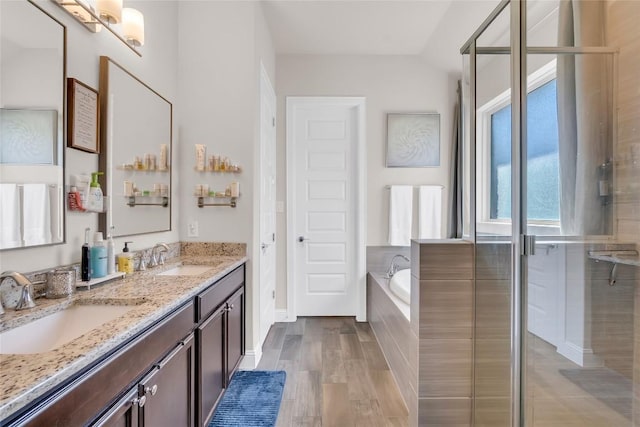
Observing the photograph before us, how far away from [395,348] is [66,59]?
8.21 feet

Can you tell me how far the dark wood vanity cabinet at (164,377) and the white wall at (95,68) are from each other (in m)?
0.57

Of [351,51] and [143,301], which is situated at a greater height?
[351,51]

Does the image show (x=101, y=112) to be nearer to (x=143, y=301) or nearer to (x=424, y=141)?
(x=143, y=301)

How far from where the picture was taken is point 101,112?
1.67 metres

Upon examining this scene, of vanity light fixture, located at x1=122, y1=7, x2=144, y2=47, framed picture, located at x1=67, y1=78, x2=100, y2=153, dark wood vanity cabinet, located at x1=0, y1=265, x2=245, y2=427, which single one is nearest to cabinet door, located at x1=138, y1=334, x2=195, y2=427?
→ dark wood vanity cabinet, located at x1=0, y1=265, x2=245, y2=427

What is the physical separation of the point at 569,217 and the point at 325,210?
2.42 metres

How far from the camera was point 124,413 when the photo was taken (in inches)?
38.3

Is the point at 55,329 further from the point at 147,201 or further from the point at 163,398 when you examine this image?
the point at 147,201

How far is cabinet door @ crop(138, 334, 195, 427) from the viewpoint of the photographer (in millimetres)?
1109

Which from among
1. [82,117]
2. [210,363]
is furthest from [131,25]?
[210,363]

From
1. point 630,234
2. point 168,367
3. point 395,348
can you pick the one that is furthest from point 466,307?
point 168,367

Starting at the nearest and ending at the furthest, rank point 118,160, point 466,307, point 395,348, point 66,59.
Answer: point 66,59 < point 466,307 < point 118,160 < point 395,348

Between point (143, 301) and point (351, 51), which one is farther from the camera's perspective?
point (351, 51)

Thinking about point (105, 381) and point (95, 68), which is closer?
point (105, 381)
